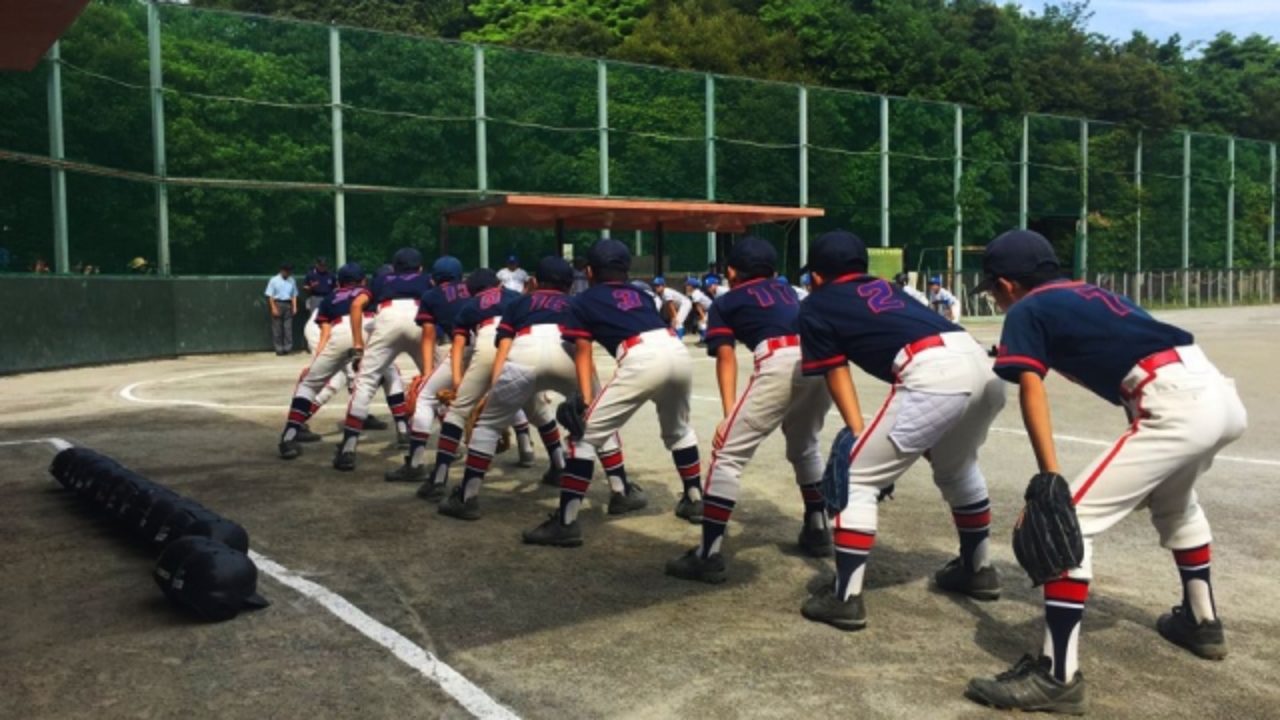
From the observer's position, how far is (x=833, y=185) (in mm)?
37625

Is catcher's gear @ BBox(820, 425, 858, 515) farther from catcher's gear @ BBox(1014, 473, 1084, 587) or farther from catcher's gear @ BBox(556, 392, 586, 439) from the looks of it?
catcher's gear @ BBox(556, 392, 586, 439)

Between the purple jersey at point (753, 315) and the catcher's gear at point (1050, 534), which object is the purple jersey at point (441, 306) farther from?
the catcher's gear at point (1050, 534)

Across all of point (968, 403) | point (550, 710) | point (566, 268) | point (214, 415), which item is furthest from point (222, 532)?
point (214, 415)

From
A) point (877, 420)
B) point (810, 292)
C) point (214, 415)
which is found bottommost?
point (214, 415)

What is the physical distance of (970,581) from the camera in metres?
5.77

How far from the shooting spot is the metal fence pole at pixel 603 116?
31641 mm

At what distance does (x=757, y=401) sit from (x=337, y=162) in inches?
900

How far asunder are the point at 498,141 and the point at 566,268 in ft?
73.2

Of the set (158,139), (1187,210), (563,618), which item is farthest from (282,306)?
(1187,210)

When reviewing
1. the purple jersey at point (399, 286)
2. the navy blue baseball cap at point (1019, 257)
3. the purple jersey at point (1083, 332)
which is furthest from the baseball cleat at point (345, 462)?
the purple jersey at point (1083, 332)

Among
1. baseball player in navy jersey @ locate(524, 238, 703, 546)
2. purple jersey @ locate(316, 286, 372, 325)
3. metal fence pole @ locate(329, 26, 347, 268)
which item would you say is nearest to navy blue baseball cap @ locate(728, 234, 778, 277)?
baseball player in navy jersey @ locate(524, 238, 703, 546)

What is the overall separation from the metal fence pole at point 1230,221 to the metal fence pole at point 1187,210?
102 inches

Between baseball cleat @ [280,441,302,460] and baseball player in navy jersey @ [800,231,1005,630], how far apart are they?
6372mm

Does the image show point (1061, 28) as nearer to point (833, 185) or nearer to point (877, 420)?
point (833, 185)
